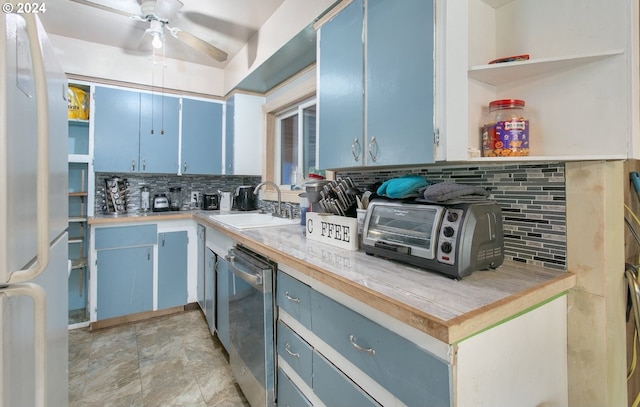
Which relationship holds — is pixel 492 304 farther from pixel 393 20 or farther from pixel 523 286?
pixel 393 20

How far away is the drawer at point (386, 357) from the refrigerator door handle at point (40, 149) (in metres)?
0.75

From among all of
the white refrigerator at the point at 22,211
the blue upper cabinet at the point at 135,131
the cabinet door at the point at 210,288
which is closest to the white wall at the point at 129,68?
the blue upper cabinet at the point at 135,131

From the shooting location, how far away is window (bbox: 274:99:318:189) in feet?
8.51

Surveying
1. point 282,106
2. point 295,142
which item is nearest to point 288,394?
point 295,142

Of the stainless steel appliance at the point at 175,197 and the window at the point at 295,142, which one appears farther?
the stainless steel appliance at the point at 175,197

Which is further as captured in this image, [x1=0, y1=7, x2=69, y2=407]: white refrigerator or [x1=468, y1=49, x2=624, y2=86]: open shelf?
[x1=468, y1=49, x2=624, y2=86]: open shelf

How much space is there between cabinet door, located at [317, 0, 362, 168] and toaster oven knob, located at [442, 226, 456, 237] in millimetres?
577

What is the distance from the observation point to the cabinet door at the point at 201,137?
3098mm

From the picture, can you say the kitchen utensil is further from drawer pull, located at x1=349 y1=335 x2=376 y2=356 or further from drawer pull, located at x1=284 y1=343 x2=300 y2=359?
drawer pull, located at x1=349 y1=335 x2=376 y2=356

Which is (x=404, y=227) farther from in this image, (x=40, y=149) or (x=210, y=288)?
(x=210, y=288)

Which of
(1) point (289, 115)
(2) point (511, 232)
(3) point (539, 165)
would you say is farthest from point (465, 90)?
(1) point (289, 115)

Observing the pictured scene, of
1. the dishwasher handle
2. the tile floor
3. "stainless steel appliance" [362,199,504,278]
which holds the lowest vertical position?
the tile floor

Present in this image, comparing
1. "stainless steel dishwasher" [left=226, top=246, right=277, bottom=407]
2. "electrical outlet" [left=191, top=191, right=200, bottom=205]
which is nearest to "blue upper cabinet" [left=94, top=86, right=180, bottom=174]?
"electrical outlet" [left=191, top=191, right=200, bottom=205]

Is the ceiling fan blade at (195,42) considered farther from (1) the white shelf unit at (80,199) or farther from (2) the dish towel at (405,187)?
(2) the dish towel at (405,187)
